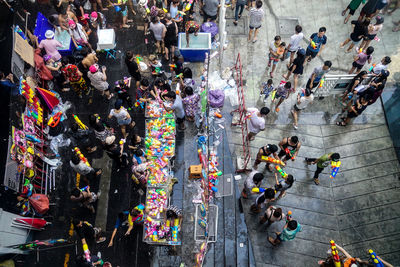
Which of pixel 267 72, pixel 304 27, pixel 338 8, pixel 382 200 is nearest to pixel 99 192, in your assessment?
pixel 267 72

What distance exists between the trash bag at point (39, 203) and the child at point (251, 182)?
5761mm

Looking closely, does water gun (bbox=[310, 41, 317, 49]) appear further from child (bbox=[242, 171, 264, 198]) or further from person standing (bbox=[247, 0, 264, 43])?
child (bbox=[242, 171, 264, 198])

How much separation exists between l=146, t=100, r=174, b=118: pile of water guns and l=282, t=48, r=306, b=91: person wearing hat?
4.63 m

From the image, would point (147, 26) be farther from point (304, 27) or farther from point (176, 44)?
point (304, 27)

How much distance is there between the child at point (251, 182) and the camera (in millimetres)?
8211

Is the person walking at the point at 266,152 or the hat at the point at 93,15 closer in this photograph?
the person walking at the point at 266,152

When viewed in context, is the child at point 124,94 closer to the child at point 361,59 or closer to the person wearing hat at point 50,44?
the person wearing hat at point 50,44

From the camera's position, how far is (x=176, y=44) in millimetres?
11398

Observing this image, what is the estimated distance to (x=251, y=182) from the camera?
8703 mm

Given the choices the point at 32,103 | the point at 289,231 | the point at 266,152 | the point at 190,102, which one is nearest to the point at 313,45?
the point at 266,152

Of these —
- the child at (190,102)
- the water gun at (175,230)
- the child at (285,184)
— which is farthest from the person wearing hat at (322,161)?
the water gun at (175,230)

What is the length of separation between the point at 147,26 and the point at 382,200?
34.3ft

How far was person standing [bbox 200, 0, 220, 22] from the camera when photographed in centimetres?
1168

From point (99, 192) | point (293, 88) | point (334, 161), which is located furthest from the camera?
point (293, 88)
